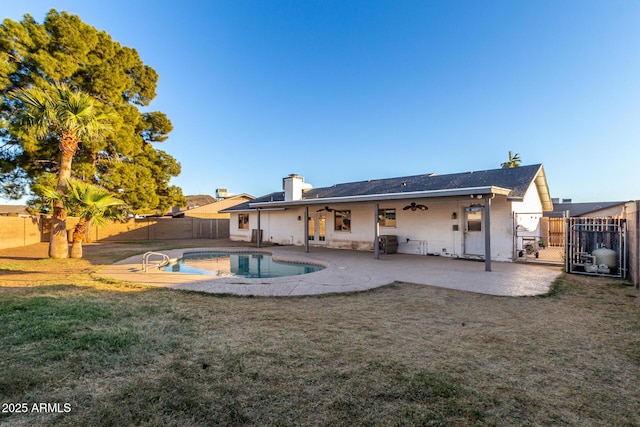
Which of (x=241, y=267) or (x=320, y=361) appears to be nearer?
(x=320, y=361)

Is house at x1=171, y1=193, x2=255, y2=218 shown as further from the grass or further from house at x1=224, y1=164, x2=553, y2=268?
the grass

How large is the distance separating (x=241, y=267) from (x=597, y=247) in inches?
488

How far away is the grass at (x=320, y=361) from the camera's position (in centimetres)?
245

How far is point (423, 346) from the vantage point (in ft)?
12.6

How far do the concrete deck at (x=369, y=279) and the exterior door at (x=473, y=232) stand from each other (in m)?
1.13

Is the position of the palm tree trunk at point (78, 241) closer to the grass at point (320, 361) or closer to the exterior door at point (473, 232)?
the grass at point (320, 361)

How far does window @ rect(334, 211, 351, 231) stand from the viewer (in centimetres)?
1669

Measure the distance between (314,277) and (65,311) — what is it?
5.38 metres

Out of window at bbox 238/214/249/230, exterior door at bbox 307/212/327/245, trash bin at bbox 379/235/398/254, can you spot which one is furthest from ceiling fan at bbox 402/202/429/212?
window at bbox 238/214/249/230

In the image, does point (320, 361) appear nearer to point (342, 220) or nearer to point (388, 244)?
point (388, 244)

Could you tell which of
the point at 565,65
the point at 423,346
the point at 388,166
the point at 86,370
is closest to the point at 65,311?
the point at 86,370

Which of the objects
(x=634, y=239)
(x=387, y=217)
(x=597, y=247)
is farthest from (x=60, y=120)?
(x=597, y=247)

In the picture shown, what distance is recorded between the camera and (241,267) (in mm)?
11898

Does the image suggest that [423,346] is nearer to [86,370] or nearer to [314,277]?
[86,370]
